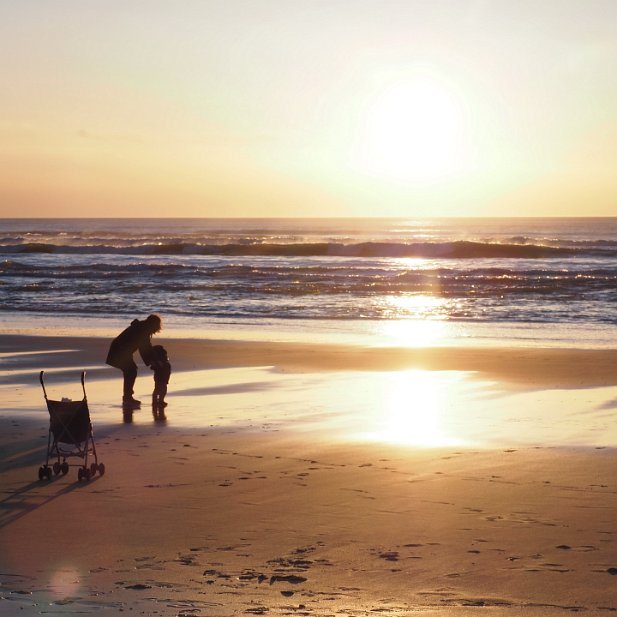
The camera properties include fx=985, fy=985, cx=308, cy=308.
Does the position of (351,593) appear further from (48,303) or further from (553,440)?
(48,303)

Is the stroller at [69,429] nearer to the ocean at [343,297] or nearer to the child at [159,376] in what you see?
the child at [159,376]

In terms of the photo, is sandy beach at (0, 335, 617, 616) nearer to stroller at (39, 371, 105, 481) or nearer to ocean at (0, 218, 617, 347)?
stroller at (39, 371, 105, 481)

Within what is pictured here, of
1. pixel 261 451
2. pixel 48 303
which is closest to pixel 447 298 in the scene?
pixel 48 303

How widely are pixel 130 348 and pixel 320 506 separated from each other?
4.72m

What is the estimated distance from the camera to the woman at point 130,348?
11109 mm

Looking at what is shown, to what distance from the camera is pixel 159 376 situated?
11062 mm

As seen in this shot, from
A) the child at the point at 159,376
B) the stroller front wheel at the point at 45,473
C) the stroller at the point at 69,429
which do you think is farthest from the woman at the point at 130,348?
the stroller front wheel at the point at 45,473

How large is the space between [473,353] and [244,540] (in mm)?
11296

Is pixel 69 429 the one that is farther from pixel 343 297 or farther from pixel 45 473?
pixel 343 297

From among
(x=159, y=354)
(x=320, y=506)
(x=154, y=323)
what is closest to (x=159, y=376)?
(x=159, y=354)

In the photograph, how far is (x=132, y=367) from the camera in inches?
443

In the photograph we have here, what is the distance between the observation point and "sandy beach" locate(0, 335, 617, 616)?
211 inches

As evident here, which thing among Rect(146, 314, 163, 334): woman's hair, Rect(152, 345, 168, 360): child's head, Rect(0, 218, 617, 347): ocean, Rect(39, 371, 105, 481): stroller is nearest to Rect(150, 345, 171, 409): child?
Rect(152, 345, 168, 360): child's head

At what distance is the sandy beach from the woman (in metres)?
0.30
